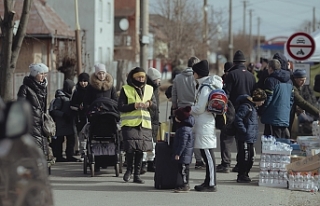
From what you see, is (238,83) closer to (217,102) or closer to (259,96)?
(259,96)

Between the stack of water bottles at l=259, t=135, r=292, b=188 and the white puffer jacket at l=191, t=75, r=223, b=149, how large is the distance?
1.16 m

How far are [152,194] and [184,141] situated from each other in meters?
0.88

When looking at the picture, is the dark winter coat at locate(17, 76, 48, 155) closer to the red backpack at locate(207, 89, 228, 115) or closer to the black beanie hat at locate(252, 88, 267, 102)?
the red backpack at locate(207, 89, 228, 115)

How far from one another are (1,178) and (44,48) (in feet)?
112

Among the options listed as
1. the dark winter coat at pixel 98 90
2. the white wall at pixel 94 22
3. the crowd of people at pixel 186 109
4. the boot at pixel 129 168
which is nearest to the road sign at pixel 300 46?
the crowd of people at pixel 186 109

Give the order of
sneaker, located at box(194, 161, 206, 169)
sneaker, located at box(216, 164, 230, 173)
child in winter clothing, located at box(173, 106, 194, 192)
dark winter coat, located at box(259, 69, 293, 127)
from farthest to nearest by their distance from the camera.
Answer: sneaker, located at box(194, 161, 206, 169), sneaker, located at box(216, 164, 230, 173), dark winter coat, located at box(259, 69, 293, 127), child in winter clothing, located at box(173, 106, 194, 192)

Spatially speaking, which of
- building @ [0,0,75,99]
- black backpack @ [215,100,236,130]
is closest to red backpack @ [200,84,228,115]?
black backpack @ [215,100,236,130]

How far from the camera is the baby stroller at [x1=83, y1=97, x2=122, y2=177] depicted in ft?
38.5

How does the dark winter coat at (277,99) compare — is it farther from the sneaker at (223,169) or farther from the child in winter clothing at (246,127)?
the sneaker at (223,169)

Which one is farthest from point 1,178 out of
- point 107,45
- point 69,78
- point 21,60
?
point 107,45

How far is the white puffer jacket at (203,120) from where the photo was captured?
1059cm

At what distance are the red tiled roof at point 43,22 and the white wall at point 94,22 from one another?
5.05m

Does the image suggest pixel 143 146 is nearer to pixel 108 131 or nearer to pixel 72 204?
pixel 108 131

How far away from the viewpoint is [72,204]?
31.8ft
